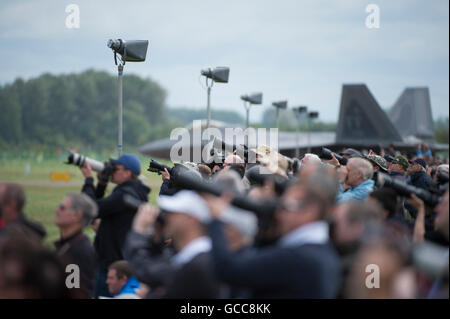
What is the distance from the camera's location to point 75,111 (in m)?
79.1

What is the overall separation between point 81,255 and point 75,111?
77.4 m

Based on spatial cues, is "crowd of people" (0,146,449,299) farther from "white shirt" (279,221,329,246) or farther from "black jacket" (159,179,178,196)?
"black jacket" (159,179,178,196)

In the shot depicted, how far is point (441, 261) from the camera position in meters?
3.20

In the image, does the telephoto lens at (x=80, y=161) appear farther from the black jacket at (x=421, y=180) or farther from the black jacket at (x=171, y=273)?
the black jacket at (x=421, y=180)

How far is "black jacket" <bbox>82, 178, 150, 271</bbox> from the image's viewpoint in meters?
5.52

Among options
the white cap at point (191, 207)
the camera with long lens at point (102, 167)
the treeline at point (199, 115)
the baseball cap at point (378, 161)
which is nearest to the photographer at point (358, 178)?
the baseball cap at point (378, 161)

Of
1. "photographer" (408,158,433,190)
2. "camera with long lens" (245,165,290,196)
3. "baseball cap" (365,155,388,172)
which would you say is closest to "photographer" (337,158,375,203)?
"camera with long lens" (245,165,290,196)

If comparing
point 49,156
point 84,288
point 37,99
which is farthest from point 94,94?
point 84,288

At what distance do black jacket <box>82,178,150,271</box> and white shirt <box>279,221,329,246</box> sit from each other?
2632mm

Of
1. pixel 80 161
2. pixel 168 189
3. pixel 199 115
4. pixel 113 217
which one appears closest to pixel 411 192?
pixel 113 217

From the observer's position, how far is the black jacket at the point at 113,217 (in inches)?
217

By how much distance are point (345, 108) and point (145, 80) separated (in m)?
69.8

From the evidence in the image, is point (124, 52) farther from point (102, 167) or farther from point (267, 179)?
point (267, 179)

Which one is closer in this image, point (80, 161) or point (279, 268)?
point (279, 268)
